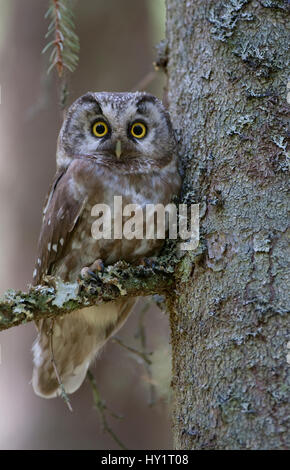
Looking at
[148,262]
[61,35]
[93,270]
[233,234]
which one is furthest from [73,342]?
[61,35]

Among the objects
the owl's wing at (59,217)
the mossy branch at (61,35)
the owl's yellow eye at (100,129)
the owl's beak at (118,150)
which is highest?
the mossy branch at (61,35)

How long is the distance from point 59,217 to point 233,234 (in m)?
0.87

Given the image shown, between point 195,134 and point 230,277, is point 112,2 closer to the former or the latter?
point 195,134

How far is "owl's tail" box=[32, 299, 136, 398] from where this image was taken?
2.92m

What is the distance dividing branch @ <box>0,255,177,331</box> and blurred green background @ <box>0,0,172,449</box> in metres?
1.78

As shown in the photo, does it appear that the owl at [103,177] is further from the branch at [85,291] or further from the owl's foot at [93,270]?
the branch at [85,291]

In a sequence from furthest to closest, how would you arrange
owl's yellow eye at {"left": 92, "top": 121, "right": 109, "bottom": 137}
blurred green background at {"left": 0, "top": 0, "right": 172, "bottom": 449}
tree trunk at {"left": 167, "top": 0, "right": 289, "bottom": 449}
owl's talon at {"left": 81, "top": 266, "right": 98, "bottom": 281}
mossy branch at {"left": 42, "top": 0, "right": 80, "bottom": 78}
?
blurred green background at {"left": 0, "top": 0, "right": 172, "bottom": 449} < owl's yellow eye at {"left": 92, "top": 121, "right": 109, "bottom": 137} < mossy branch at {"left": 42, "top": 0, "right": 80, "bottom": 78} < owl's talon at {"left": 81, "top": 266, "right": 98, "bottom": 281} < tree trunk at {"left": 167, "top": 0, "right": 289, "bottom": 449}

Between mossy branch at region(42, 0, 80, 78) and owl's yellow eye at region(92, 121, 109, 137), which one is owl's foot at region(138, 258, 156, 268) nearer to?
owl's yellow eye at region(92, 121, 109, 137)

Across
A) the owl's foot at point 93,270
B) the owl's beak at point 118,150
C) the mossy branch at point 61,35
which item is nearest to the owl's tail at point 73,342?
the owl's foot at point 93,270

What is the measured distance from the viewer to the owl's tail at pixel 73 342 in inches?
115

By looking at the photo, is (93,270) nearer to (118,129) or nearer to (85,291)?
(85,291)

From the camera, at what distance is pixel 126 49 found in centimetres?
469

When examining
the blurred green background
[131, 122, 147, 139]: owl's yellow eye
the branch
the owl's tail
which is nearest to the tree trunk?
the branch

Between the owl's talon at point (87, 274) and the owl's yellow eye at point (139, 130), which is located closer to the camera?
the owl's talon at point (87, 274)
